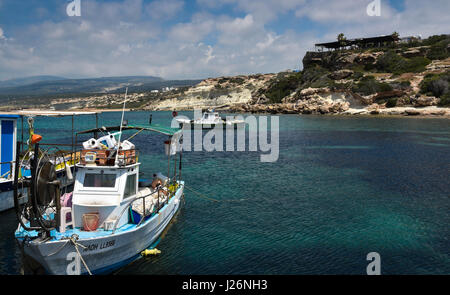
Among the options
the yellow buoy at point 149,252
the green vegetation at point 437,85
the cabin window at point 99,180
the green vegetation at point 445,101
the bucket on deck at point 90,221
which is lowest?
the yellow buoy at point 149,252

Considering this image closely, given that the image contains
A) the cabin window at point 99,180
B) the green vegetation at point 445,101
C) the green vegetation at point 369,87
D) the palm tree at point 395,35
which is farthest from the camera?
the palm tree at point 395,35

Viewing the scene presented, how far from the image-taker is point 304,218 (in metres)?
21.4

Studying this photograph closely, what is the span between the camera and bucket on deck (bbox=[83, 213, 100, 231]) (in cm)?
1494

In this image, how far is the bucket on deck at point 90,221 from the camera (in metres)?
14.9

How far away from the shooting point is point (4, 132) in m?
23.6

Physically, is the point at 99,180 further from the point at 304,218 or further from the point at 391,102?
the point at 391,102

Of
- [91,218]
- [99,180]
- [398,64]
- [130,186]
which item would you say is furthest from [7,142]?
[398,64]

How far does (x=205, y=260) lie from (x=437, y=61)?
120698 millimetres

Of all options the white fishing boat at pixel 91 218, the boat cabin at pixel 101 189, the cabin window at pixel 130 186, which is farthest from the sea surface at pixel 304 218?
the cabin window at pixel 130 186

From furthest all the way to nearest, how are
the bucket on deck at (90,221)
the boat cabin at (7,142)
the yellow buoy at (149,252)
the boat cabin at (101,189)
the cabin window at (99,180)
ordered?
the boat cabin at (7,142) → the yellow buoy at (149,252) → the cabin window at (99,180) → the boat cabin at (101,189) → the bucket on deck at (90,221)

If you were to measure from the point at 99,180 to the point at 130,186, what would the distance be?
1.53 m

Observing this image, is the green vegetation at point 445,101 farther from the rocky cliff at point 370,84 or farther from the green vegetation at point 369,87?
the green vegetation at point 369,87

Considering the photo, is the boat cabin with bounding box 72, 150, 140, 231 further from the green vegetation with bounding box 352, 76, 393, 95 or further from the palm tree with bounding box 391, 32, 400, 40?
the palm tree with bounding box 391, 32, 400, 40
